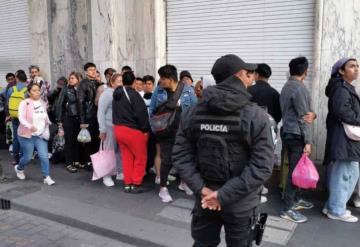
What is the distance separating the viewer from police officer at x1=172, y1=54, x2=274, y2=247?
257cm

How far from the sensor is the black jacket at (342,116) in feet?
14.1

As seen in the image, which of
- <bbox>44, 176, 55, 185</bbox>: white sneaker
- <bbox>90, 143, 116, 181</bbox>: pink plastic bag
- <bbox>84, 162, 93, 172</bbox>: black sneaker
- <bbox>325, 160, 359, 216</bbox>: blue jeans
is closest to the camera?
<bbox>325, 160, 359, 216</bbox>: blue jeans

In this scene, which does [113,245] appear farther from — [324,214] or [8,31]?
[8,31]

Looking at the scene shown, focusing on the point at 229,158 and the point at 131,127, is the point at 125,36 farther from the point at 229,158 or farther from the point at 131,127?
the point at 229,158

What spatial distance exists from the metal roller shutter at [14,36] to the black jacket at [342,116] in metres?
7.81

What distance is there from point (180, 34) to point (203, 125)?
495cm

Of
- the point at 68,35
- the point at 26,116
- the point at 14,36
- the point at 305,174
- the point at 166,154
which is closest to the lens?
the point at 305,174

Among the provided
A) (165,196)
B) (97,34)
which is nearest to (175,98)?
(165,196)

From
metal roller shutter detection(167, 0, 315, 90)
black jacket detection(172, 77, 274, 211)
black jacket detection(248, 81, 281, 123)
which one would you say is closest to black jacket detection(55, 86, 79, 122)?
metal roller shutter detection(167, 0, 315, 90)

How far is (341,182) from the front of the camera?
448 cm

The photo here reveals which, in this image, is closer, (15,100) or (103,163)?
(103,163)

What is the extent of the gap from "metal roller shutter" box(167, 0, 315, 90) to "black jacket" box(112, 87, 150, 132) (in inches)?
77.7

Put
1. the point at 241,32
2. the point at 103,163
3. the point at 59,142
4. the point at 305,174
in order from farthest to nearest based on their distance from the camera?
1. the point at 59,142
2. the point at 241,32
3. the point at 103,163
4. the point at 305,174

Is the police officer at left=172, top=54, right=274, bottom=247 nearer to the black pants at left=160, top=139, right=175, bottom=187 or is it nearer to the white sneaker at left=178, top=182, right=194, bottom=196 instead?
the black pants at left=160, top=139, right=175, bottom=187
